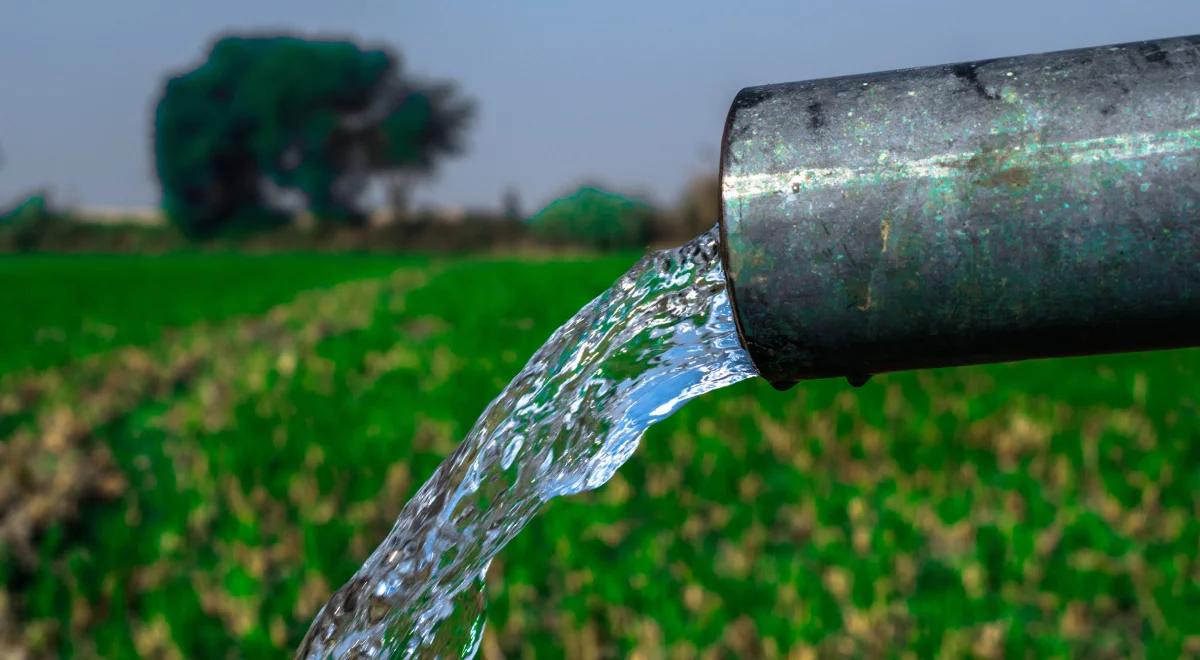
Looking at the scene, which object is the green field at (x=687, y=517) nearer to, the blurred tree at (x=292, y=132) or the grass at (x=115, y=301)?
the grass at (x=115, y=301)

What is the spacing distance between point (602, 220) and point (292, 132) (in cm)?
1627

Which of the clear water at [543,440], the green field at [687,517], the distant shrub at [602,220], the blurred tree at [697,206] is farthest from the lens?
the distant shrub at [602,220]

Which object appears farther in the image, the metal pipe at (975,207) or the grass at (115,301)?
the grass at (115,301)

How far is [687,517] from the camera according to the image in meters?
3.73

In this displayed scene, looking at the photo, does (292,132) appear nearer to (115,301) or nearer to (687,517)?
(115,301)

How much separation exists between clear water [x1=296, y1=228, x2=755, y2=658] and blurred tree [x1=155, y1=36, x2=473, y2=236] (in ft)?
156

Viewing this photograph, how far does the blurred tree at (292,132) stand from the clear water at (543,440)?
4749 centimetres

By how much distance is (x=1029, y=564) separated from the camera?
3248 millimetres

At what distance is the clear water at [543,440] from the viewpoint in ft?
3.70

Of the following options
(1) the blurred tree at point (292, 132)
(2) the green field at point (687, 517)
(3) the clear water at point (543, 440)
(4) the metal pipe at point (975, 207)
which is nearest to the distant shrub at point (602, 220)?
(1) the blurred tree at point (292, 132)

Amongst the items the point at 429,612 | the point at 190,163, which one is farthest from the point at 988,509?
the point at 190,163

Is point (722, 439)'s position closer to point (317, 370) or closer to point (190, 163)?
point (317, 370)

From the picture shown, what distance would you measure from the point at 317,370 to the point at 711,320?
6.14 metres

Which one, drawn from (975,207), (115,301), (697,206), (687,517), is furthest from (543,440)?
(697,206)
